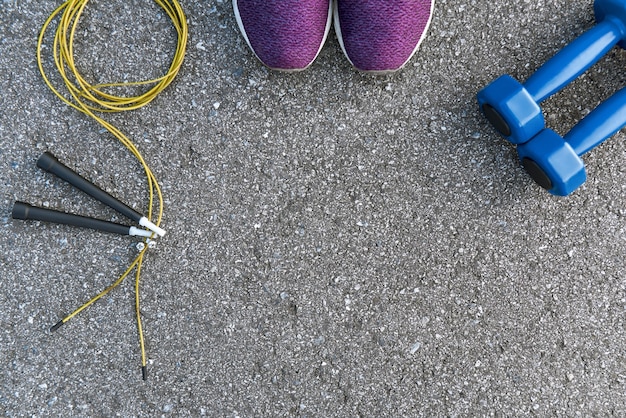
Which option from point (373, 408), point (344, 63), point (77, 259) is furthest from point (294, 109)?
point (373, 408)

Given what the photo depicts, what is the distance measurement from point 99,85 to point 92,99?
0.13 feet

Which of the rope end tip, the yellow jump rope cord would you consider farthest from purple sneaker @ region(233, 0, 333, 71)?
the rope end tip

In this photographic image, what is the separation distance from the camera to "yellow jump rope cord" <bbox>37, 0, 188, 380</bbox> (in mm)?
1075

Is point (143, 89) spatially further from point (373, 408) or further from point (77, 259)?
point (373, 408)

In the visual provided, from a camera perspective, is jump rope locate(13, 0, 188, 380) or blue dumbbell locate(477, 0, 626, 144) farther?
jump rope locate(13, 0, 188, 380)

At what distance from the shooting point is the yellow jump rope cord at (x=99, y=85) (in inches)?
42.3

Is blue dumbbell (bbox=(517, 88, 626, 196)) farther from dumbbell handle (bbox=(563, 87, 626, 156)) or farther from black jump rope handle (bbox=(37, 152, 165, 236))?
black jump rope handle (bbox=(37, 152, 165, 236))

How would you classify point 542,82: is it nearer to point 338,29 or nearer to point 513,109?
point 513,109

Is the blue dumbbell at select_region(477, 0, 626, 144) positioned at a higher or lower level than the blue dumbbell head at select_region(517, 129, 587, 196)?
higher

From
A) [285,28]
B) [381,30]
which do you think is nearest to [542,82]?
A: [381,30]

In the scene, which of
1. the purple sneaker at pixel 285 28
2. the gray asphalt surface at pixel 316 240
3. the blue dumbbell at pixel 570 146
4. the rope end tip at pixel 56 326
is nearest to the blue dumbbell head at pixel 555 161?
the blue dumbbell at pixel 570 146

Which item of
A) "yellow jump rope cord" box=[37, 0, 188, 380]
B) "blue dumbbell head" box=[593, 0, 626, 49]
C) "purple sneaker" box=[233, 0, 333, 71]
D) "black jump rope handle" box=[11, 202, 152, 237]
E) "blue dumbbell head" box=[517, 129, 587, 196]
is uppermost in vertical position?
"blue dumbbell head" box=[593, 0, 626, 49]

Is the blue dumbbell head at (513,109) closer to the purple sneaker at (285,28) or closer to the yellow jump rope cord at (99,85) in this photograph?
the purple sneaker at (285,28)

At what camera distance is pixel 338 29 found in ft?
3.41
